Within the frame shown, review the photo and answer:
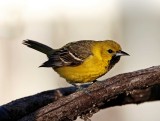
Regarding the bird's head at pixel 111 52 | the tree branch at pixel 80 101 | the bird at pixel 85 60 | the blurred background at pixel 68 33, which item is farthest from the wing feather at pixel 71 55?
the blurred background at pixel 68 33

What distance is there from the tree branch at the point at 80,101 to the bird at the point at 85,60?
464 mm

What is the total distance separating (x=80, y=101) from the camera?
299 centimetres

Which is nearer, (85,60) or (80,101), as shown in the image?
(80,101)

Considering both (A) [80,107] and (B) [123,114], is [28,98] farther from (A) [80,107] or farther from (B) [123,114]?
(B) [123,114]

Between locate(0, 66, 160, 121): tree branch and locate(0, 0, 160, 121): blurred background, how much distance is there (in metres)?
2.88

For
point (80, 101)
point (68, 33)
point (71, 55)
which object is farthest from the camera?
point (68, 33)

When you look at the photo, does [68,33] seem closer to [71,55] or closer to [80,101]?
[71,55]

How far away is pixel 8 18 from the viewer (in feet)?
20.3

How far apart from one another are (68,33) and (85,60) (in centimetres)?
237

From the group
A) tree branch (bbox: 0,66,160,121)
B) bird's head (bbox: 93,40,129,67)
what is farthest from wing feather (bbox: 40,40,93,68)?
tree branch (bbox: 0,66,160,121)

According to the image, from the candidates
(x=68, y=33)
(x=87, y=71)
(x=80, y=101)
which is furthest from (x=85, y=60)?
(x=68, y=33)

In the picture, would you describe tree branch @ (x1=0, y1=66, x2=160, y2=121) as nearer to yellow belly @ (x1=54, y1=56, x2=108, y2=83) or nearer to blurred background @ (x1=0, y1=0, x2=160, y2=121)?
yellow belly @ (x1=54, y1=56, x2=108, y2=83)

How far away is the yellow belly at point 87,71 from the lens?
11.9 feet

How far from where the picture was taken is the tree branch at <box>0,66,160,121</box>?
2916 mm
